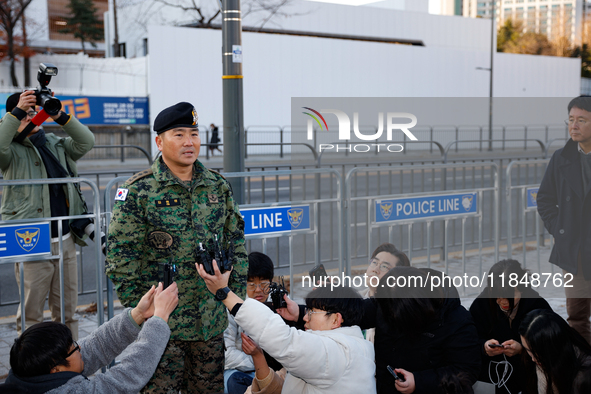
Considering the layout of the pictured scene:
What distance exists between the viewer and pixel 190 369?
10.2 ft

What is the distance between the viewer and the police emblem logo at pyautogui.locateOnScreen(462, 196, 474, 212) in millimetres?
6332

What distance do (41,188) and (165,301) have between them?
2.29 meters

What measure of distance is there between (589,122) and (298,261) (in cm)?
351

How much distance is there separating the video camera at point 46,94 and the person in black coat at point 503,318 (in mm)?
3250

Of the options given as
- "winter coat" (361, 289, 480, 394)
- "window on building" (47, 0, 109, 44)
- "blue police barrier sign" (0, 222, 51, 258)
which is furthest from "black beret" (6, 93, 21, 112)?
"window on building" (47, 0, 109, 44)

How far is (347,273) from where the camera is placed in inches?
226

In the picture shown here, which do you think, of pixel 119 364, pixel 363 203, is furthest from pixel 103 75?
pixel 119 364

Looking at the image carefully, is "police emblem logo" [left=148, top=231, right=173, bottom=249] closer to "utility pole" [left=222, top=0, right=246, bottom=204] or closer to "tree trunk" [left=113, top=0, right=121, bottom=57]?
"utility pole" [left=222, top=0, right=246, bottom=204]

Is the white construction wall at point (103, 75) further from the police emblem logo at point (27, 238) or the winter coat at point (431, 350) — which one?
the winter coat at point (431, 350)

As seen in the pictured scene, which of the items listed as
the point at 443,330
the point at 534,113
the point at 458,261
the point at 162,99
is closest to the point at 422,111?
the point at 534,113

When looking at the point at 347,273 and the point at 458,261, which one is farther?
the point at 458,261

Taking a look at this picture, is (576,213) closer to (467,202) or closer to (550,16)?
(467,202)

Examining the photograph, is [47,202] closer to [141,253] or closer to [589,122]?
[141,253]

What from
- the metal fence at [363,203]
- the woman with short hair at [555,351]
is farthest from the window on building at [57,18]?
the woman with short hair at [555,351]
